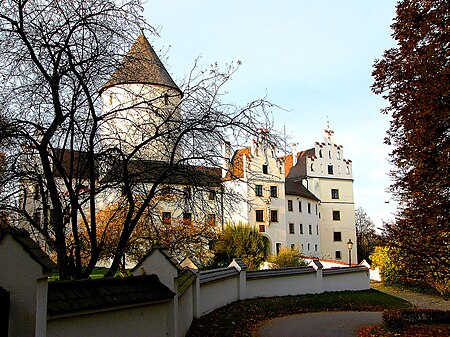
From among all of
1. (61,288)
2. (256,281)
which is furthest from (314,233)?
(61,288)

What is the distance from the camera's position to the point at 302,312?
62.8ft

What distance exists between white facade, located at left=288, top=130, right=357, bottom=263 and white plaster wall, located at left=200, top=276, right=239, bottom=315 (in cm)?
4427

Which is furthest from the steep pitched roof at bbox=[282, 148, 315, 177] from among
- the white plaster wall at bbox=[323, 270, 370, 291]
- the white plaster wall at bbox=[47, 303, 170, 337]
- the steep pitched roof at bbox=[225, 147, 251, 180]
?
the white plaster wall at bbox=[47, 303, 170, 337]

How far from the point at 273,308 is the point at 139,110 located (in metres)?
10.8

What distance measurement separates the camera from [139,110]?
10.3 meters

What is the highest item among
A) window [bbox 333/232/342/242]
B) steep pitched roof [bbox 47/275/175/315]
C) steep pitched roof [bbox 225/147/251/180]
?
steep pitched roof [bbox 225/147/251/180]

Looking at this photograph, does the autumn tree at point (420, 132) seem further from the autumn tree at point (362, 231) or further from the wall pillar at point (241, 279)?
the autumn tree at point (362, 231)

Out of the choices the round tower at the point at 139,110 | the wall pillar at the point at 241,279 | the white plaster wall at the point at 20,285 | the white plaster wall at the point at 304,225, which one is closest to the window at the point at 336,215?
the white plaster wall at the point at 304,225

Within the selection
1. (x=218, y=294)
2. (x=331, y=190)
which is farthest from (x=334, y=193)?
(x=218, y=294)

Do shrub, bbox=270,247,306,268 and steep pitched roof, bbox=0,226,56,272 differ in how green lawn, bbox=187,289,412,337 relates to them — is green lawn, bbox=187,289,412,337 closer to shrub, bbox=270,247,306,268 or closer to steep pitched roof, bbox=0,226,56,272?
steep pitched roof, bbox=0,226,56,272

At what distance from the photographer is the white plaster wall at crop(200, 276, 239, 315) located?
47.3ft

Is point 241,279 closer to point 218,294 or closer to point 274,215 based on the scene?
point 218,294

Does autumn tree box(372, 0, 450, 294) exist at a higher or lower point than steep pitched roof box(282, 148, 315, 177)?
lower

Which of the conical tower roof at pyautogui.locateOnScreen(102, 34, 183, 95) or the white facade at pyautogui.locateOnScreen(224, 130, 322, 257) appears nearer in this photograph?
the conical tower roof at pyautogui.locateOnScreen(102, 34, 183, 95)
